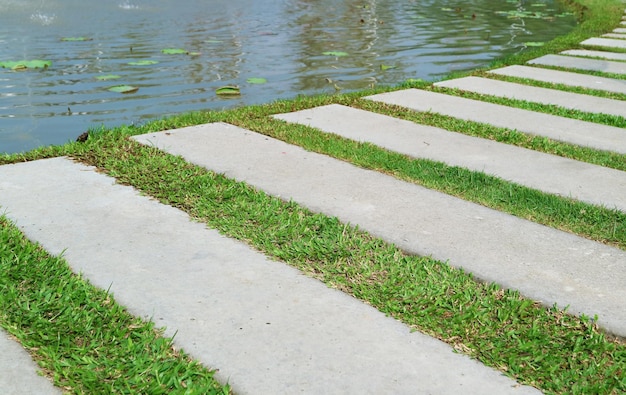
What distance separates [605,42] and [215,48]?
14.2 ft

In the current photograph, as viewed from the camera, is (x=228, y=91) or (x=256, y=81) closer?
(x=228, y=91)

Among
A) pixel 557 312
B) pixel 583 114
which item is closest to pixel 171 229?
pixel 557 312

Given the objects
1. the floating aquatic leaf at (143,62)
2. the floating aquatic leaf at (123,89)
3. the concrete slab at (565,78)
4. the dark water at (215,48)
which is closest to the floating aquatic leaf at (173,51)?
the dark water at (215,48)

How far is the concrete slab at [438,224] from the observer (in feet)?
7.50

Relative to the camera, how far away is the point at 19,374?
5.83 ft

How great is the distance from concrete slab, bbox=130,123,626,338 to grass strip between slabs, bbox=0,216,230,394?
3.34ft

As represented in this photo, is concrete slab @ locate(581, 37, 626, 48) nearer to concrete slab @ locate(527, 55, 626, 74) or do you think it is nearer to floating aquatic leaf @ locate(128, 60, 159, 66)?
concrete slab @ locate(527, 55, 626, 74)

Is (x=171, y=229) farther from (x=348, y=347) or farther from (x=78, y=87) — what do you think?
(x=78, y=87)

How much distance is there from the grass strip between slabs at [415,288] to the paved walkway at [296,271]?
7 centimetres

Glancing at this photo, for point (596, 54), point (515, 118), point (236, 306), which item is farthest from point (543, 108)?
point (236, 306)

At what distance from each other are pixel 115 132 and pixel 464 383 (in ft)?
8.73

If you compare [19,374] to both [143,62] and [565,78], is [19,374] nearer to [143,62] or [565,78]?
[143,62]

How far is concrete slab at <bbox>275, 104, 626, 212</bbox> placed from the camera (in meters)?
3.21

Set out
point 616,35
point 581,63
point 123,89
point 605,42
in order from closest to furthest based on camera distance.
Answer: point 123,89 < point 581,63 < point 605,42 < point 616,35
